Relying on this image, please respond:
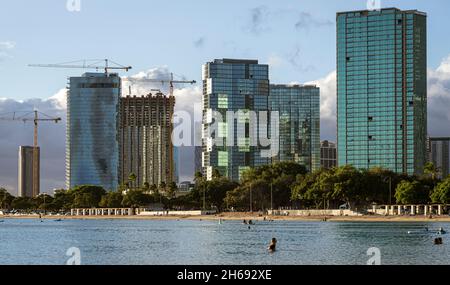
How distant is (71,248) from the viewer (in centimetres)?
12038

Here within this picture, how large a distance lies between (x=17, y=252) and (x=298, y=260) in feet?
120

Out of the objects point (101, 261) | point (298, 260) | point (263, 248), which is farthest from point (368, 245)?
point (101, 261)

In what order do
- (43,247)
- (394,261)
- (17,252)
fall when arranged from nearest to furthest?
(394,261), (17,252), (43,247)
